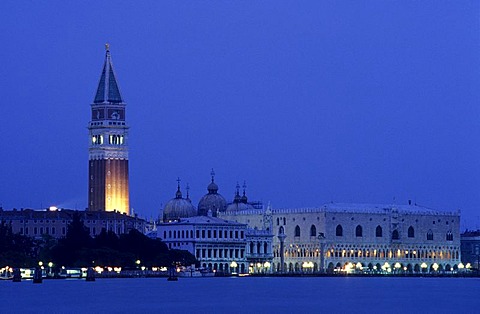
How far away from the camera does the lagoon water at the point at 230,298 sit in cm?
8425

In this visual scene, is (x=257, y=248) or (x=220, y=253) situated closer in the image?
(x=220, y=253)

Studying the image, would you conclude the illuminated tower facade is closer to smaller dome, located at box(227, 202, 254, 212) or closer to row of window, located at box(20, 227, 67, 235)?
smaller dome, located at box(227, 202, 254, 212)

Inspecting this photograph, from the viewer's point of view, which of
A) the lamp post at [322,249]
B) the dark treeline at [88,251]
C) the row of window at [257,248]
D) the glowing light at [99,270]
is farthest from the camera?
the lamp post at [322,249]

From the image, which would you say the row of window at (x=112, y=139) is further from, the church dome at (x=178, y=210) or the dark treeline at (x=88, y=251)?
the dark treeline at (x=88, y=251)

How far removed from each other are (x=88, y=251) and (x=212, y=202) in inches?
1615

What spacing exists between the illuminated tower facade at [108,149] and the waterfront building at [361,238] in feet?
34.1

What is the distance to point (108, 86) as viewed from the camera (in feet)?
555

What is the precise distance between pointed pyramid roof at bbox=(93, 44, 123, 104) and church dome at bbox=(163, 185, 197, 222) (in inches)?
445

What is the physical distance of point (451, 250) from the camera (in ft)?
546

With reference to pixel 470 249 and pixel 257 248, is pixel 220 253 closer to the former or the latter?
Answer: pixel 257 248

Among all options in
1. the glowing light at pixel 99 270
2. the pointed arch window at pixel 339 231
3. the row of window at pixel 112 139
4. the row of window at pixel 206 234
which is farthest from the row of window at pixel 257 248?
the glowing light at pixel 99 270

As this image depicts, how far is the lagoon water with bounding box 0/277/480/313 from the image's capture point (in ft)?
276

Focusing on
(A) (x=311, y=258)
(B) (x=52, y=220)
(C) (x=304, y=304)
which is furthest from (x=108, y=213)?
(C) (x=304, y=304)

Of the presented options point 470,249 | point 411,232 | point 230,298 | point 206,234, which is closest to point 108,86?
point 206,234
